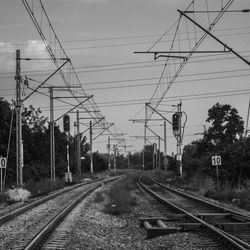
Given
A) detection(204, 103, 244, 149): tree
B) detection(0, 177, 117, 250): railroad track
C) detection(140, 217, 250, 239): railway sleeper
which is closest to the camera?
detection(0, 177, 117, 250): railroad track

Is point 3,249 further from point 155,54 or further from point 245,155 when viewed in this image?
point 245,155

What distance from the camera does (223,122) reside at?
81.3 meters

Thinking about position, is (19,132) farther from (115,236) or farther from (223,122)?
(223,122)

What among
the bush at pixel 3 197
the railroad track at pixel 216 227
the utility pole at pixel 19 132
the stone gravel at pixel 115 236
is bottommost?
the stone gravel at pixel 115 236

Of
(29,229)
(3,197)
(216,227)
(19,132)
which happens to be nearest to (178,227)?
(216,227)

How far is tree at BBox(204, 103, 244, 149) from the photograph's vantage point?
79.4m

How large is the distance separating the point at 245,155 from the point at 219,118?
42455mm

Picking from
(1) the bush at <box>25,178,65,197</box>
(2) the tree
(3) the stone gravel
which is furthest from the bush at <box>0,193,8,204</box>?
(2) the tree

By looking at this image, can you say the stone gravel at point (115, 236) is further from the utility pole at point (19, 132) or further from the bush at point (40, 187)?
the bush at point (40, 187)

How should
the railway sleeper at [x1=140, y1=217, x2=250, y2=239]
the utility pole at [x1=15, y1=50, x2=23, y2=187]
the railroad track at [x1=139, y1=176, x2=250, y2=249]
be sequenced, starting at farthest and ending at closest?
the utility pole at [x1=15, y1=50, x2=23, y2=187]
the railway sleeper at [x1=140, y1=217, x2=250, y2=239]
the railroad track at [x1=139, y1=176, x2=250, y2=249]

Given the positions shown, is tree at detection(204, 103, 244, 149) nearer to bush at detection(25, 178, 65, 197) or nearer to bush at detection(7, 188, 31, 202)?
bush at detection(25, 178, 65, 197)

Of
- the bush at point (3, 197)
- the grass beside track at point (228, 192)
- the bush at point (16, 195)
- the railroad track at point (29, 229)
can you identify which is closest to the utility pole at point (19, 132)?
the bush at point (16, 195)

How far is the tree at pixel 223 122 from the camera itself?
79.4 metres

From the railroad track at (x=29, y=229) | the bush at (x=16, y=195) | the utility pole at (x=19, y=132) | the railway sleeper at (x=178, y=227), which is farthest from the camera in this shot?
the utility pole at (x=19, y=132)
